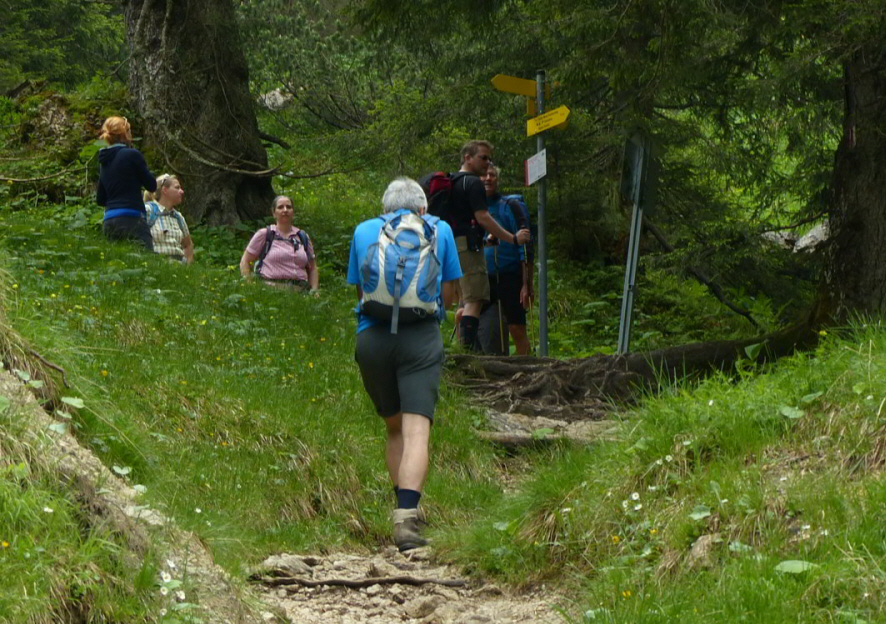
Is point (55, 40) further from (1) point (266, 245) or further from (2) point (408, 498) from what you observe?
(2) point (408, 498)

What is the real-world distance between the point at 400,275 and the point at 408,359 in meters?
0.51

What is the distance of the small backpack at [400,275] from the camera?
654cm

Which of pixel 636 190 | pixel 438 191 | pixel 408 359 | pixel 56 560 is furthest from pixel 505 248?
pixel 56 560

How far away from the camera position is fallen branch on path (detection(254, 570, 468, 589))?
5.90m

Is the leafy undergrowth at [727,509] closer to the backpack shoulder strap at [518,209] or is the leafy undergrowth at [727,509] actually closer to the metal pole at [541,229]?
the metal pole at [541,229]

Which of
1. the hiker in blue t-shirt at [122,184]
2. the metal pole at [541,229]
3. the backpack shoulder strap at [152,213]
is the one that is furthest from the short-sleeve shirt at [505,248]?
the backpack shoulder strap at [152,213]

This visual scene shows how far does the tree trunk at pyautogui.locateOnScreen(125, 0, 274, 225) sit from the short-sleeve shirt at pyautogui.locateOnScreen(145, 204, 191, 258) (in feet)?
10.6

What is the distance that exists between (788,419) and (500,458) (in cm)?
368

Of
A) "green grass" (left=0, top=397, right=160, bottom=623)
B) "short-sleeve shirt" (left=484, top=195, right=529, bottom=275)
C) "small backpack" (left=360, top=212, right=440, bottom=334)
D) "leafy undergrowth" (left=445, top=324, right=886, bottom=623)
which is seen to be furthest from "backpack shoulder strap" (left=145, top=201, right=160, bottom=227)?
"green grass" (left=0, top=397, right=160, bottom=623)

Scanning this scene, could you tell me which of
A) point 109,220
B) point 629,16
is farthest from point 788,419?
point 109,220

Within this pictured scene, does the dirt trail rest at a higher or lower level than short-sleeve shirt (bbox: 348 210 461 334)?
lower

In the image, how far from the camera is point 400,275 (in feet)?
21.4

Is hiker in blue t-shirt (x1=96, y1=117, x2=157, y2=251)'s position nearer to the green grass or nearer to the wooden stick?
the wooden stick

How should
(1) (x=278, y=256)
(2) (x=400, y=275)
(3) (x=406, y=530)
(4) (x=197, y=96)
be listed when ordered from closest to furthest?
(2) (x=400, y=275), (3) (x=406, y=530), (1) (x=278, y=256), (4) (x=197, y=96)
